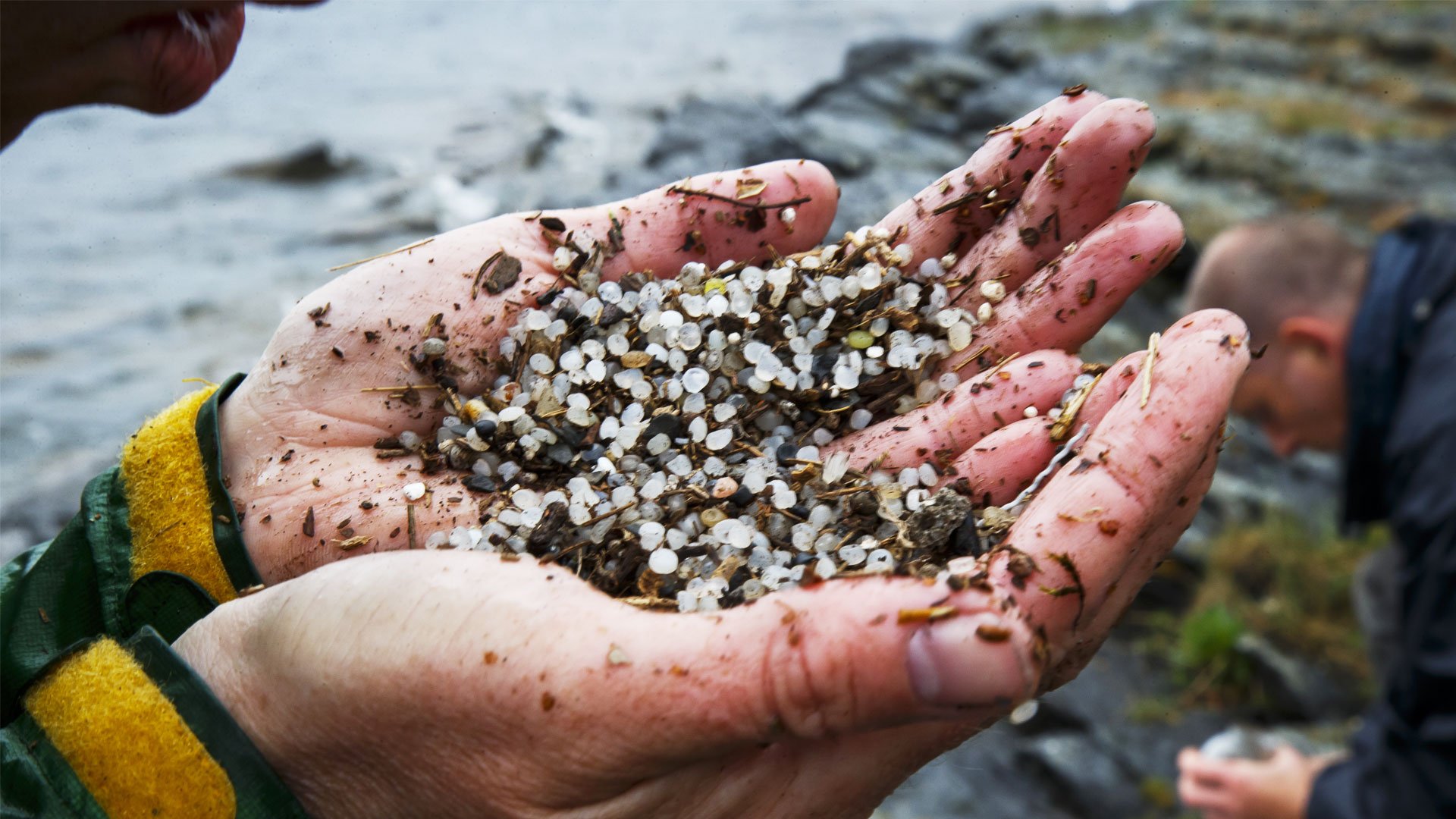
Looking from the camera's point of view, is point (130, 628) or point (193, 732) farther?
point (130, 628)

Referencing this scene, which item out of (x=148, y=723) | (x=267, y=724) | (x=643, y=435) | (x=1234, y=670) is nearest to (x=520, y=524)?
(x=643, y=435)

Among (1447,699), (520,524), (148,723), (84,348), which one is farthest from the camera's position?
(84,348)

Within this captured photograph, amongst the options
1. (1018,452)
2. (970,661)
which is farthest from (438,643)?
(1018,452)

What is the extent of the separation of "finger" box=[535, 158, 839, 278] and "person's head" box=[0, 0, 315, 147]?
0.95m

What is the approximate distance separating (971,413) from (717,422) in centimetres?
47

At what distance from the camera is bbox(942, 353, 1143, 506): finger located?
5.43 feet

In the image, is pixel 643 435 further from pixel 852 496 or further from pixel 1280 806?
pixel 1280 806

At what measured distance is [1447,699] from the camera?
8.28 ft

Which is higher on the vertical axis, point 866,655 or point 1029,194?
point 1029,194

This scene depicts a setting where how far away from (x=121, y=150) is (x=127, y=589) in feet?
13.7

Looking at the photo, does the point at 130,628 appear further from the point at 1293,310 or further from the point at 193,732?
the point at 1293,310

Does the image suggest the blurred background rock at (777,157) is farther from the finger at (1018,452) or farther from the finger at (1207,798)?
the finger at (1018,452)

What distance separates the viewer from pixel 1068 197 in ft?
6.44

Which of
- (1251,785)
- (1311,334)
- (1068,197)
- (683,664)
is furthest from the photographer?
(1311,334)
